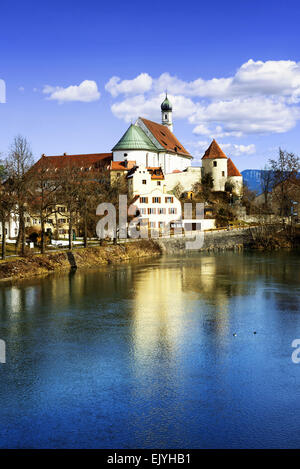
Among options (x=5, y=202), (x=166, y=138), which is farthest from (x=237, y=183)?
(x=5, y=202)

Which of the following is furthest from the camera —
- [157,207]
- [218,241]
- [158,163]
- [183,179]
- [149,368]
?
[158,163]

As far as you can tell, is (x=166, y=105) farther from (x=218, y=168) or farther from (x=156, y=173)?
(x=156, y=173)

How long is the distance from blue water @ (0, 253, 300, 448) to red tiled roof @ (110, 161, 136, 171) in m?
53.6

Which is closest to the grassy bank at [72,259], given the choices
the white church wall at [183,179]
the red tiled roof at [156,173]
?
the red tiled roof at [156,173]

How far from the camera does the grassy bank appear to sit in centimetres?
4094

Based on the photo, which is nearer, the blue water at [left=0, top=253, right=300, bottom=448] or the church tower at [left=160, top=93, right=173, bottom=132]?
the blue water at [left=0, top=253, right=300, bottom=448]

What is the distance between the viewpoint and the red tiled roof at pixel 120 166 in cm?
8725

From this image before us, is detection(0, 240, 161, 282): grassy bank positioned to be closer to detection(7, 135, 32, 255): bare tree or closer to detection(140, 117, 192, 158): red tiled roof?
detection(7, 135, 32, 255): bare tree

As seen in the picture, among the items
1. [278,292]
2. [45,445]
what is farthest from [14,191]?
[45,445]

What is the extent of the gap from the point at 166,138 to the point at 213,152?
48.1 feet

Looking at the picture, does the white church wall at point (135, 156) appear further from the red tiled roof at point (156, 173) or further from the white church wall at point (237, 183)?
the white church wall at point (237, 183)

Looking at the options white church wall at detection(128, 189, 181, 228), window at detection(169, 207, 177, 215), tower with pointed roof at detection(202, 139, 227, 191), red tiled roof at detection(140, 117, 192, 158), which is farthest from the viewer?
red tiled roof at detection(140, 117, 192, 158)

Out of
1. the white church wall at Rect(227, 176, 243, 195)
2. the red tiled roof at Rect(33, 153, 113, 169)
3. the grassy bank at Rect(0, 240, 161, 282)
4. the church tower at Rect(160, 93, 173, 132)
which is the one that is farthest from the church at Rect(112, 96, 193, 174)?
the grassy bank at Rect(0, 240, 161, 282)

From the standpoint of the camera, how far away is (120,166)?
88.1m
